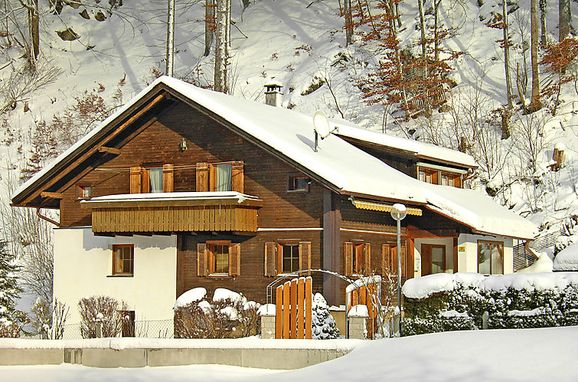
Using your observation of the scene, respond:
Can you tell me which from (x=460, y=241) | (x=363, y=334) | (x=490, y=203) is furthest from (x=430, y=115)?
(x=363, y=334)

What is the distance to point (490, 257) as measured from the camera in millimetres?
30844

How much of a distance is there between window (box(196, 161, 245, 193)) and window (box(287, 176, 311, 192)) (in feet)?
4.83

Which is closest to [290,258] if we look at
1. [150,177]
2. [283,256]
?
[283,256]

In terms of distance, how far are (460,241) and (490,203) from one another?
14.1 ft

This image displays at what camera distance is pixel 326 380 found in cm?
1268

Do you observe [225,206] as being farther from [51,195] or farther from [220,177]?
[51,195]

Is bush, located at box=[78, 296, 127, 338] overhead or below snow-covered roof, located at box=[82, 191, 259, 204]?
below

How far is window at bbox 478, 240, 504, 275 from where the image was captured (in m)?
30.3

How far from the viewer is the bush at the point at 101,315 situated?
23.2m

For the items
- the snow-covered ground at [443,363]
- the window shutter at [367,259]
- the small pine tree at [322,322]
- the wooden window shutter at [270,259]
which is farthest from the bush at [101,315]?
the snow-covered ground at [443,363]

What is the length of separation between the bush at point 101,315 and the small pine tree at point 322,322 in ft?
16.9

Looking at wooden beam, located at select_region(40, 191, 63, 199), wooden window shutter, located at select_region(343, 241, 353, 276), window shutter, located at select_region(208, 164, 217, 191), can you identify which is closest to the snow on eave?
wooden beam, located at select_region(40, 191, 63, 199)

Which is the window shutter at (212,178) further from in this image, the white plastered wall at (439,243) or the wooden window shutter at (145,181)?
the white plastered wall at (439,243)

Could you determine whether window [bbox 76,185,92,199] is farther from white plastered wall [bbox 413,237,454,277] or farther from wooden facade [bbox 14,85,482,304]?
white plastered wall [bbox 413,237,454,277]
